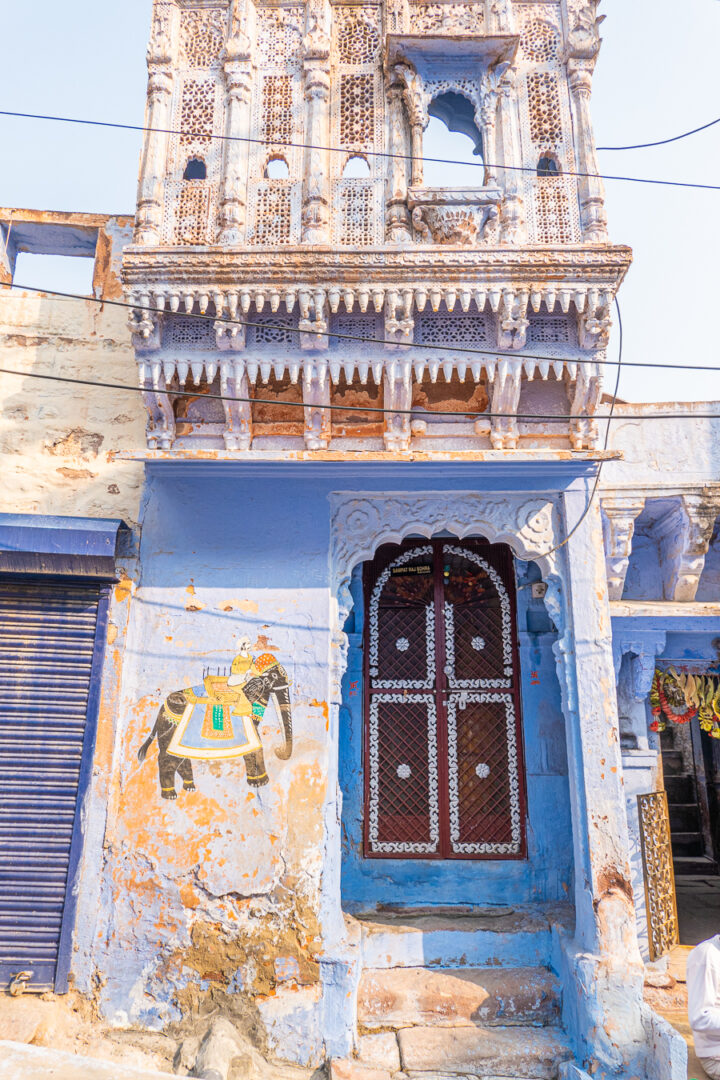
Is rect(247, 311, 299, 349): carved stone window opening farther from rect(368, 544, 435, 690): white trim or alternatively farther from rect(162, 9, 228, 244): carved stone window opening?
rect(368, 544, 435, 690): white trim

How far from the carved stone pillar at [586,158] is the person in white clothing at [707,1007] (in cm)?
487

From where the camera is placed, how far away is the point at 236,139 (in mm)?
5648

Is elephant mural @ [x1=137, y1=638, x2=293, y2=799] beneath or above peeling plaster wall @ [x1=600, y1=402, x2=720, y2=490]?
beneath

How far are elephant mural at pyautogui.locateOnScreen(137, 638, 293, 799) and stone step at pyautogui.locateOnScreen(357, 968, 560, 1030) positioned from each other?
1746mm

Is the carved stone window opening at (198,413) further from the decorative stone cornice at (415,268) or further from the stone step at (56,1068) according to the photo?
A: the stone step at (56,1068)

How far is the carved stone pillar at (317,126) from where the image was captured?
5.42 meters

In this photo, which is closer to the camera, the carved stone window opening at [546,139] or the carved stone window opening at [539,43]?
the carved stone window opening at [546,139]

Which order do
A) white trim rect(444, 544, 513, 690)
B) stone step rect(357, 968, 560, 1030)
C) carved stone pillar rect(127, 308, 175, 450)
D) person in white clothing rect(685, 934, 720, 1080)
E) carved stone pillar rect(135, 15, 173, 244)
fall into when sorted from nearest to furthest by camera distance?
person in white clothing rect(685, 934, 720, 1080), stone step rect(357, 968, 560, 1030), carved stone pillar rect(127, 308, 175, 450), carved stone pillar rect(135, 15, 173, 244), white trim rect(444, 544, 513, 690)

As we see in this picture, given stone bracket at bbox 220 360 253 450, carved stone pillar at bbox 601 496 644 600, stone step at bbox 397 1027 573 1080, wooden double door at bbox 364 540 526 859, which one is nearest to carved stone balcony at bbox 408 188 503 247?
stone bracket at bbox 220 360 253 450

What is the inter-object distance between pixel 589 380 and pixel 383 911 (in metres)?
4.55

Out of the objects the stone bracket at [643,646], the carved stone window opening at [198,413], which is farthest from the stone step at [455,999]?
the carved stone window opening at [198,413]

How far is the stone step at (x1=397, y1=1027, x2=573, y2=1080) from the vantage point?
14.6ft

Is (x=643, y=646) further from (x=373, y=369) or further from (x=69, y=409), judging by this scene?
(x=69, y=409)

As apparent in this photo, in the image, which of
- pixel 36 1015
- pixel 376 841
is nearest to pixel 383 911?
pixel 376 841
